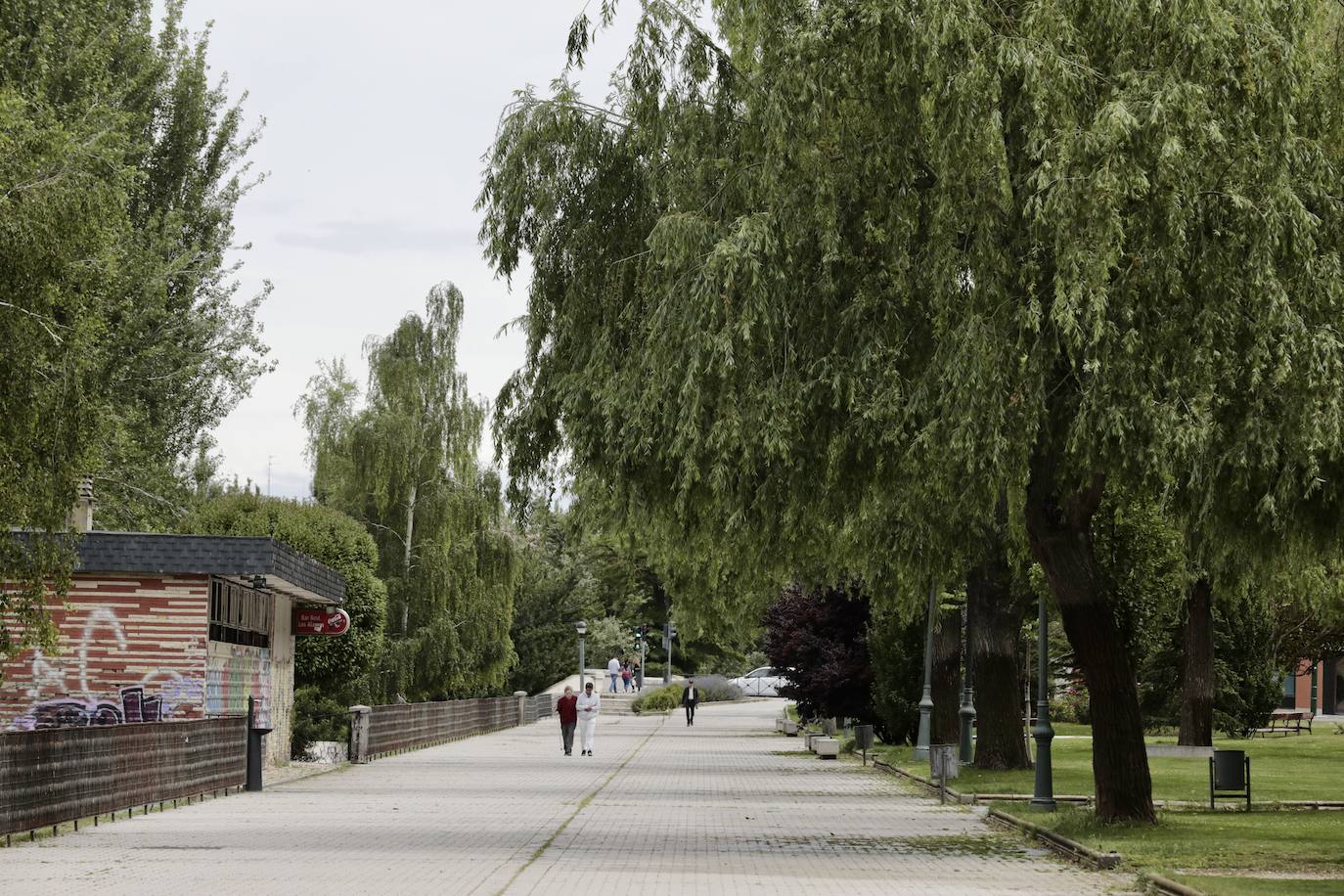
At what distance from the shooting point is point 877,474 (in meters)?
16.2

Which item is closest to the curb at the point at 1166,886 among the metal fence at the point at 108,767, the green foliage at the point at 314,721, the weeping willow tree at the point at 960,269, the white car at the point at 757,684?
the weeping willow tree at the point at 960,269

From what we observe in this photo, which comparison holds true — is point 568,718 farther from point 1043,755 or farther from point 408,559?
point 1043,755

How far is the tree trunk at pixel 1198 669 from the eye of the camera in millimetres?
33312

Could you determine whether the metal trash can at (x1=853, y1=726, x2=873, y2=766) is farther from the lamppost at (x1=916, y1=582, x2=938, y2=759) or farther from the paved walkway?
the paved walkway

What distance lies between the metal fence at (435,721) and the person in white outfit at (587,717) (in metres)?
4.25

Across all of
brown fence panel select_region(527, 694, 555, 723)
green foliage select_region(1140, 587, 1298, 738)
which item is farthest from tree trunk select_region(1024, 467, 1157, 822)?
brown fence panel select_region(527, 694, 555, 723)

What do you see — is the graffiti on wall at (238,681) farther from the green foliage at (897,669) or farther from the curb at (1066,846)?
the green foliage at (897,669)

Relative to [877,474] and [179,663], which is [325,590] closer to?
[179,663]

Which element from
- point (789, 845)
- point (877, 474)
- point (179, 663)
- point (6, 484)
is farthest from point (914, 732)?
point (6, 484)

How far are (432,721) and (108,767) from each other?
2576 cm

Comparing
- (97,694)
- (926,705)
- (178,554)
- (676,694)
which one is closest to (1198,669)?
(926,705)

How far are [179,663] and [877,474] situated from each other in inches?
568

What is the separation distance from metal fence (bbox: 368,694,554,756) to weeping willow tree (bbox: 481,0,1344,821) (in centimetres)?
2194

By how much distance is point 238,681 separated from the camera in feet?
96.7
